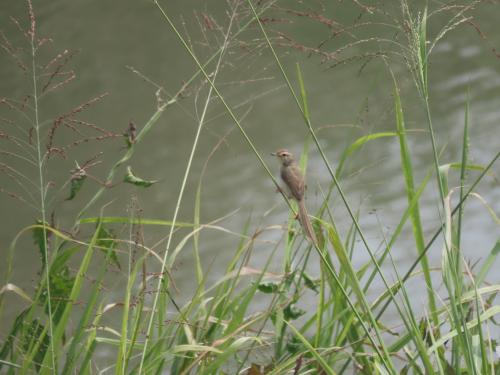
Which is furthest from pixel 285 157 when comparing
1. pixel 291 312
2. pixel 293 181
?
pixel 291 312

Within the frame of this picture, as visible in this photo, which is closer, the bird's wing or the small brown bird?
the small brown bird

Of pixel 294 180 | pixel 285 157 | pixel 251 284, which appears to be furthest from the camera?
pixel 285 157

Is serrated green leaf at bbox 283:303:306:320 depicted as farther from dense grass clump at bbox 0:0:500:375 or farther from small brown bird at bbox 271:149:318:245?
small brown bird at bbox 271:149:318:245

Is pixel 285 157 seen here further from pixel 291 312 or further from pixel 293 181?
pixel 291 312

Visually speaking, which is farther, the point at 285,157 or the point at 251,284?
the point at 285,157

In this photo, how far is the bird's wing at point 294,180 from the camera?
11.4 feet

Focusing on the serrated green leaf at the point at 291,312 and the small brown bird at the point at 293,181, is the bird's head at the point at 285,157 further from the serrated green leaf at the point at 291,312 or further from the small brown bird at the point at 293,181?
the serrated green leaf at the point at 291,312

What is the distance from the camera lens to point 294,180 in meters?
3.70

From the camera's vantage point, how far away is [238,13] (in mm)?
2473

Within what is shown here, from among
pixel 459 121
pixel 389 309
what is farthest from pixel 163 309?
pixel 459 121

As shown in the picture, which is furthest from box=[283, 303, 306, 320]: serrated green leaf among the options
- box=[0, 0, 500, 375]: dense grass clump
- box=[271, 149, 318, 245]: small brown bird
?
box=[271, 149, 318, 245]: small brown bird

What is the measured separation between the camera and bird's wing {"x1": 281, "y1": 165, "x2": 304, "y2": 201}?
3.47 m

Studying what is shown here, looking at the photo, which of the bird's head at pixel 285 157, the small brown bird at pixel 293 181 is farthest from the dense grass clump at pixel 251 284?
the bird's head at pixel 285 157

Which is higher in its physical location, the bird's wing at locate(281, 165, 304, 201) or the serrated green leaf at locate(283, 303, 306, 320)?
the bird's wing at locate(281, 165, 304, 201)
